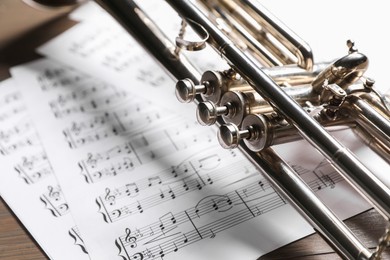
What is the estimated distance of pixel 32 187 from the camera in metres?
0.56

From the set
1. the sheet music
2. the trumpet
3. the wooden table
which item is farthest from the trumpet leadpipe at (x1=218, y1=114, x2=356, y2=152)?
the sheet music

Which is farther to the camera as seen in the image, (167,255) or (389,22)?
(389,22)

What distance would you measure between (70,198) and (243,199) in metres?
0.18

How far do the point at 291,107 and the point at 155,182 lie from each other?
0.18 meters

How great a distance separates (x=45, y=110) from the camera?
0.66 meters

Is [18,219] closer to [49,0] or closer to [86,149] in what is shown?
[86,149]

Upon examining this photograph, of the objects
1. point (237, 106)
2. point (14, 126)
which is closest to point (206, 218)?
point (237, 106)

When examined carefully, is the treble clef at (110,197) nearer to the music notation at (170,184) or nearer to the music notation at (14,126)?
the music notation at (170,184)

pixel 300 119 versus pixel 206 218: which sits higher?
pixel 300 119

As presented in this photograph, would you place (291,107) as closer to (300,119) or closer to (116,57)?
(300,119)

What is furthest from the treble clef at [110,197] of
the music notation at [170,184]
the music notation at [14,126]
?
the music notation at [14,126]

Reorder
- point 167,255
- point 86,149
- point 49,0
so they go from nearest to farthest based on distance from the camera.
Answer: point 167,255 < point 86,149 < point 49,0

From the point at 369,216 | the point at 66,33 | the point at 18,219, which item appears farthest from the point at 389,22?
the point at 18,219

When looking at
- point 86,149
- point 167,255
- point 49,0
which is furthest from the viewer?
point 49,0
